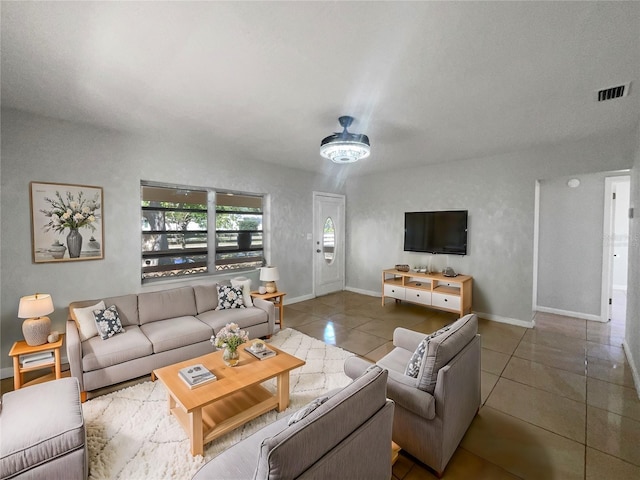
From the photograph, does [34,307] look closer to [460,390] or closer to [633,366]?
[460,390]

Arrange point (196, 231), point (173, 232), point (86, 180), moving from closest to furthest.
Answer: point (86, 180)
point (173, 232)
point (196, 231)

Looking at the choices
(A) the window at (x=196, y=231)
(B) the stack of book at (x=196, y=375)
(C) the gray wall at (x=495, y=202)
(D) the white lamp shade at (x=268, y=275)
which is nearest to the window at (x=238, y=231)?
(A) the window at (x=196, y=231)

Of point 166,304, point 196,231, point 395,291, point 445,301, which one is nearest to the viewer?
point 166,304

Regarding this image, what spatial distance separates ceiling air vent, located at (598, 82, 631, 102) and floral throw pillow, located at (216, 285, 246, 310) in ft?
14.5

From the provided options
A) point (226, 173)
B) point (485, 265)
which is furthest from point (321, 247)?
point (485, 265)

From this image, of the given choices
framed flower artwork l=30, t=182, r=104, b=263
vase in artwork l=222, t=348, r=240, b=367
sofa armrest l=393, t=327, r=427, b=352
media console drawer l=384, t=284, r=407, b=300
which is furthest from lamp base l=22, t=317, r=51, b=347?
media console drawer l=384, t=284, r=407, b=300

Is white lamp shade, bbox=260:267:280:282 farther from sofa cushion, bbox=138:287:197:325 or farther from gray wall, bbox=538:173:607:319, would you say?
gray wall, bbox=538:173:607:319

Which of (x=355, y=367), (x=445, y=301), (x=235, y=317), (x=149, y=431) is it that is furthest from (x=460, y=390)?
(x=445, y=301)

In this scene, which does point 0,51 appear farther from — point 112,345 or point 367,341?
point 367,341

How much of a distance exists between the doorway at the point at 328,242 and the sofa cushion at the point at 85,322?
3.98 meters

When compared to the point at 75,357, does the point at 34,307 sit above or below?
above

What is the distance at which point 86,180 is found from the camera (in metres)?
3.46

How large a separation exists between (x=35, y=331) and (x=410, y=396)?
341 centimetres

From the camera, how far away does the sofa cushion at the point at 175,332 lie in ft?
9.87
